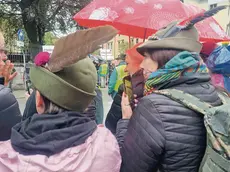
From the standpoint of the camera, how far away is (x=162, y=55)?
1665 millimetres

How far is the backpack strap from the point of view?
1.48m

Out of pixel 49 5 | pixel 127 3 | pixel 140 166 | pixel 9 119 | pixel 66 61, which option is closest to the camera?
pixel 66 61

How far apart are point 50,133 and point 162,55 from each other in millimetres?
731

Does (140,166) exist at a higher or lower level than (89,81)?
lower

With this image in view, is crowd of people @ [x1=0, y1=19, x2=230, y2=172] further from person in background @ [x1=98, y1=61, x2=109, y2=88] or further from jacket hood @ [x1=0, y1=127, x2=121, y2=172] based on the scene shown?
person in background @ [x1=98, y1=61, x2=109, y2=88]

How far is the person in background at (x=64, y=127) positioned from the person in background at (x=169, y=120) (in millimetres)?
133

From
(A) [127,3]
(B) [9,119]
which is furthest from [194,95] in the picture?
(A) [127,3]

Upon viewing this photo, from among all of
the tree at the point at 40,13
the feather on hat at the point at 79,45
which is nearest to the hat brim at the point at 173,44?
the feather on hat at the point at 79,45

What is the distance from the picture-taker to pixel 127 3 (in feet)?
10.6

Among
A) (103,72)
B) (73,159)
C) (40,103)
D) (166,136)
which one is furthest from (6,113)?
(103,72)

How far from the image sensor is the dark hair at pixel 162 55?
5.41 feet

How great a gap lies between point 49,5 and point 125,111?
1490 centimetres

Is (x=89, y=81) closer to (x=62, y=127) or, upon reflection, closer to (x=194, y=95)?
(x=62, y=127)

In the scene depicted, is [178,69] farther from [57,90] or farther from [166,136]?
[57,90]
